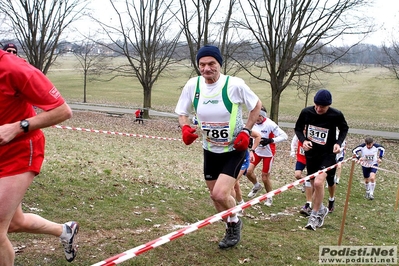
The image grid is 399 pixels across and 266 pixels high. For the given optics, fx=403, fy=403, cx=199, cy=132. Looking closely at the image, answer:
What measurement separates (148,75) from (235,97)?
964 inches

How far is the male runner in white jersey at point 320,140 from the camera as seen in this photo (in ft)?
21.4

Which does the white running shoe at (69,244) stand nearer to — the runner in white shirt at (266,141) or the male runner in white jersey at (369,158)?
the runner in white shirt at (266,141)

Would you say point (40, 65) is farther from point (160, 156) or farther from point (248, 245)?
point (248, 245)

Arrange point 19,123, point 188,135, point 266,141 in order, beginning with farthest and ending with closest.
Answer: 1. point 266,141
2. point 188,135
3. point 19,123

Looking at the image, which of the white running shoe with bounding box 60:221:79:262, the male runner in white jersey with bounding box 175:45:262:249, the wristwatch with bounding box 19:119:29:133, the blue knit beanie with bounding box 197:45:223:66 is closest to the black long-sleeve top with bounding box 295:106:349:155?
the male runner in white jersey with bounding box 175:45:262:249

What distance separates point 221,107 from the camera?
181 inches

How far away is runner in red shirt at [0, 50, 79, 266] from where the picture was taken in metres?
2.99

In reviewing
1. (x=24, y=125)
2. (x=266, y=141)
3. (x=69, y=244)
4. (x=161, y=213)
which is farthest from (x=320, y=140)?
(x=24, y=125)

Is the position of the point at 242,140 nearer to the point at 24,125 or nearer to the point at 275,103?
the point at 24,125

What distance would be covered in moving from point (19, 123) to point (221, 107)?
225 cm

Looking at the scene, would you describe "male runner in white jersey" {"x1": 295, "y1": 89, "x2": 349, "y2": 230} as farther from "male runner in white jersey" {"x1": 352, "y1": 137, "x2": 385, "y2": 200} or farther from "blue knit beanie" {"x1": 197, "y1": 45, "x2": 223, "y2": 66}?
"male runner in white jersey" {"x1": 352, "y1": 137, "x2": 385, "y2": 200}

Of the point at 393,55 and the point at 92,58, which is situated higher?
the point at 393,55

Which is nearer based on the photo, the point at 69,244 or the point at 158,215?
the point at 69,244

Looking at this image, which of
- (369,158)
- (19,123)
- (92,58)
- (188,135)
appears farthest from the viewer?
(92,58)
